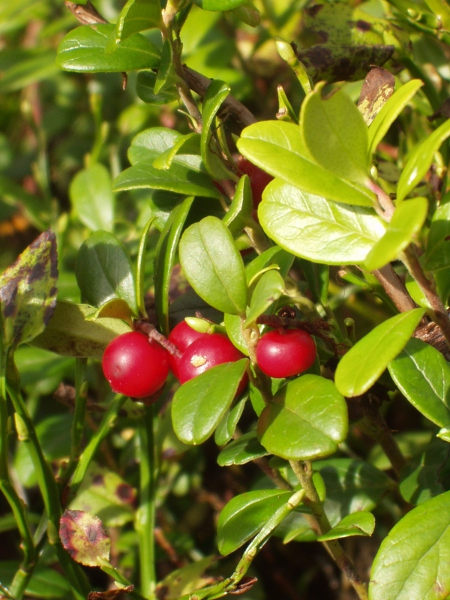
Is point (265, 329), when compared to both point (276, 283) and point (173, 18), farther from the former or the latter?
point (173, 18)

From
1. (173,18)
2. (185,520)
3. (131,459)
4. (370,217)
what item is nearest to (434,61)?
(173,18)

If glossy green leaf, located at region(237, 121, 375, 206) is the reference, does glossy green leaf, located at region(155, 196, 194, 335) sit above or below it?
below

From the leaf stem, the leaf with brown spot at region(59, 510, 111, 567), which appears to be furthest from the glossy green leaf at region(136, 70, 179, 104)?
the leaf with brown spot at region(59, 510, 111, 567)

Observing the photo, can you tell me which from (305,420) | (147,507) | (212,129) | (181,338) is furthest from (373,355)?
(147,507)

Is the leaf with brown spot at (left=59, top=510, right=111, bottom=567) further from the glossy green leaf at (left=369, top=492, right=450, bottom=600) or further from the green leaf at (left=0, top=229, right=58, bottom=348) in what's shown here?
the glossy green leaf at (left=369, top=492, right=450, bottom=600)

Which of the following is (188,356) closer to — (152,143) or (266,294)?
(266,294)

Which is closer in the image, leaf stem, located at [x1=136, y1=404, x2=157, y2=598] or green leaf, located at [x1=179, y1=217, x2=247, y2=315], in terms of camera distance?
green leaf, located at [x1=179, y1=217, x2=247, y2=315]
